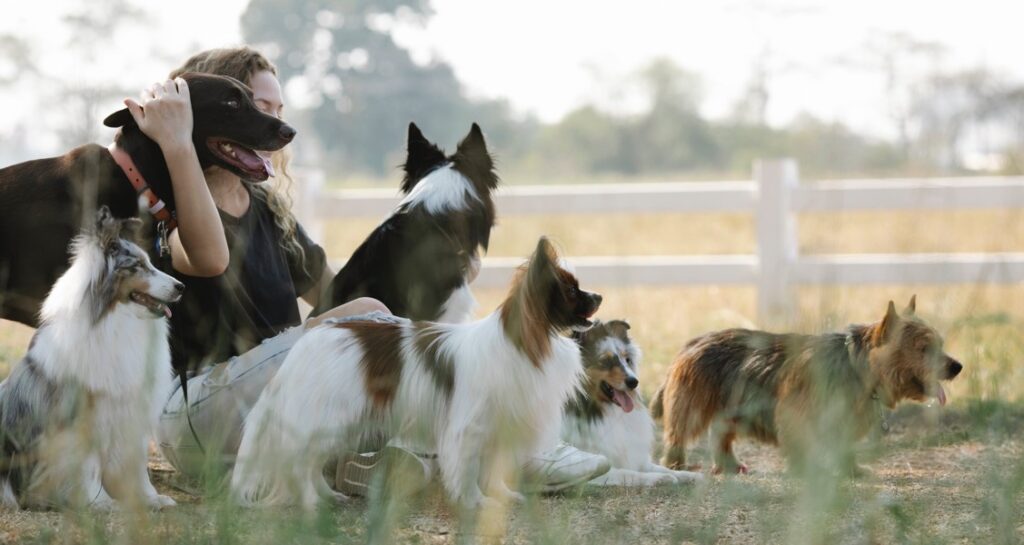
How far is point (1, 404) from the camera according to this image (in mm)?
3250

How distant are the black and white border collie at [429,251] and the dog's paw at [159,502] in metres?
1.04

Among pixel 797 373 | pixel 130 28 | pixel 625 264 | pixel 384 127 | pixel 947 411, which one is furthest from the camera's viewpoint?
pixel 384 127

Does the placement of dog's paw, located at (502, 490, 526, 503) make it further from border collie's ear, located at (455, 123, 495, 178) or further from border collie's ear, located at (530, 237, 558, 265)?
border collie's ear, located at (455, 123, 495, 178)

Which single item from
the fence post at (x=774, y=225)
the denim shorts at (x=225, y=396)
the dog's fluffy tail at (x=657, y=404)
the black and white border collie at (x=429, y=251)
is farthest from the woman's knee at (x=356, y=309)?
the fence post at (x=774, y=225)

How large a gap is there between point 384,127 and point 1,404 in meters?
37.3

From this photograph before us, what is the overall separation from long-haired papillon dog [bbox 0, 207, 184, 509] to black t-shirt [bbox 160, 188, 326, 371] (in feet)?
1.37

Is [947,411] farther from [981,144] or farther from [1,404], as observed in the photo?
[1,404]

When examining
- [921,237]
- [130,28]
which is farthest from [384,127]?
[921,237]

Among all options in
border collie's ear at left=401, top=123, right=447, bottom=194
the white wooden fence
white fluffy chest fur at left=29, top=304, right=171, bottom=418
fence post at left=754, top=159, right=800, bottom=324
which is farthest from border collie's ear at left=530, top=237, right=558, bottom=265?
fence post at left=754, top=159, right=800, bottom=324

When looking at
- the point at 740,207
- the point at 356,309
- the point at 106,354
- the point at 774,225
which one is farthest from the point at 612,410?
the point at 740,207

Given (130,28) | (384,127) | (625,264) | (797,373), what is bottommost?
(797,373)

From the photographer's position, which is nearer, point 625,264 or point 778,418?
point 625,264

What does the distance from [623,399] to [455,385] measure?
2.97 ft

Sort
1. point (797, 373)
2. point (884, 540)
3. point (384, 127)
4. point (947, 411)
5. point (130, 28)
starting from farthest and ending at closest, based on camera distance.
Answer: point (384, 127) < point (130, 28) < point (947, 411) < point (797, 373) < point (884, 540)
